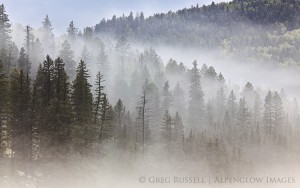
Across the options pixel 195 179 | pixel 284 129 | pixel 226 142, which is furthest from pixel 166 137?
pixel 284 129

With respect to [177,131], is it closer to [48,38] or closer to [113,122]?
[113,122]

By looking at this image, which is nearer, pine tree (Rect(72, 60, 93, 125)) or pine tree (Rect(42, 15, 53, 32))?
pine tree (Rect(72, 60, 93, 125))

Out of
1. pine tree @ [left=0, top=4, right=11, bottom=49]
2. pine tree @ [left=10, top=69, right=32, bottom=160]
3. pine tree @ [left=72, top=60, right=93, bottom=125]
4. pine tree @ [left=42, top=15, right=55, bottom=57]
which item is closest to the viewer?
pine tree @ [left=10, top=69, right=32, bottom=160]

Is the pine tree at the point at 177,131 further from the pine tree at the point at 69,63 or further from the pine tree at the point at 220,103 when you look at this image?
the pine tree at the point at 69,63

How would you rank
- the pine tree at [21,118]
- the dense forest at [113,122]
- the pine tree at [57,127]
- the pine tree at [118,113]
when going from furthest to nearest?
the pine tree at [118,113], the pine tree at [57,127], the dense forest at [113,122], the pine tree at [21,118]

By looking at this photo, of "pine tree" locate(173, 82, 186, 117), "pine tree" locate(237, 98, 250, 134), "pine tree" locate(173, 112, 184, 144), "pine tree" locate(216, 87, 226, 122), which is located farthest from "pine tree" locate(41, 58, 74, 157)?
"pine tree" locate(216, 87, 226, 122)

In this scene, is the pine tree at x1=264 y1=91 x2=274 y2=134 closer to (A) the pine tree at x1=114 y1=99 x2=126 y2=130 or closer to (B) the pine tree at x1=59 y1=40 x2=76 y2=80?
(A) the pine tree at x1=114 y1=99 x2=126 y2=130

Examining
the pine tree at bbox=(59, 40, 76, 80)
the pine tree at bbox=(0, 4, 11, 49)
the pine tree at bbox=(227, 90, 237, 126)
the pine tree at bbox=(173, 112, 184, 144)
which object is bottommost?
the pine tree at bbox=(173, 112, 184, 144)

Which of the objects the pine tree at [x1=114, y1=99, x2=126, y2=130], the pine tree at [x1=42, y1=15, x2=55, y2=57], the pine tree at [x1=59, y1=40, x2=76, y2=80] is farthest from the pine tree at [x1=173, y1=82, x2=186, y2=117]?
the pine tree at [x1=42, y1=15, x2=55, y2=57]

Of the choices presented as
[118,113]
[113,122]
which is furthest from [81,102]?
[118,113]

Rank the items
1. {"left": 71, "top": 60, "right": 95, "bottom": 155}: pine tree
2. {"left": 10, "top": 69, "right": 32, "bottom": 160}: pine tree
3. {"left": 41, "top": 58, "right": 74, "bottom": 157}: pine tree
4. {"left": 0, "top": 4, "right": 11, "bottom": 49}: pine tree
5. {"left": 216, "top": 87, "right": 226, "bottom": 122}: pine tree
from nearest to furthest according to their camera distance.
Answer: {"left": 10, "top": 69, "right": 32, "bottom": 160}: pine tree → {"left": 41, "top": 58, "right": 74, "bottom": 157}: pine tree → {"left": 71, "top": 60, "right": 95, "bottom": 155}: pine tree → {"left": 0, "top": 4, "right": 11, "bottom": 49}: pine tree → {"left": 216, "top": 87, "right": 226, "bottom": 122}: pine tree

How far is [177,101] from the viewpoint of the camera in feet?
354

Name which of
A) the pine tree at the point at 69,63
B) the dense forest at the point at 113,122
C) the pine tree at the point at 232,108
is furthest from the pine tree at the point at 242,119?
the pine tree at the point at 69,63

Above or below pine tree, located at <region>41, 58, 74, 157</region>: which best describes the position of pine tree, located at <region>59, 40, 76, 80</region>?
above
